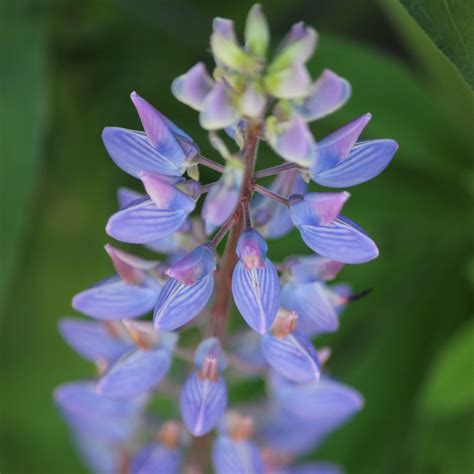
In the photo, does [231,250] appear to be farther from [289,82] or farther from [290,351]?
[289,82]

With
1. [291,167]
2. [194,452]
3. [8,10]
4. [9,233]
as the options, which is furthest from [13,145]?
[291,167]

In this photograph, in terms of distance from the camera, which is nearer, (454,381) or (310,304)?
(310,304)

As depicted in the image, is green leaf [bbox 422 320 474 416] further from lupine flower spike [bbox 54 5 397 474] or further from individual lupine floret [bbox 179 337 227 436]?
individual lupine floret [bbox 179 337 227 436]

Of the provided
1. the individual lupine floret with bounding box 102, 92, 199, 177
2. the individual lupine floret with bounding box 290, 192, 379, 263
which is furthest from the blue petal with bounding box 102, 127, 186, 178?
the individual lupine floret with bounding box 290, 192, 379, 263

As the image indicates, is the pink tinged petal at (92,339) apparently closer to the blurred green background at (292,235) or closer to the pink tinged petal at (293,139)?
the blurred green background at (292,235)

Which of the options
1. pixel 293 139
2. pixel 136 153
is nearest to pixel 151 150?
pixel 136 153

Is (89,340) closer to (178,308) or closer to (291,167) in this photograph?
(178,308)
